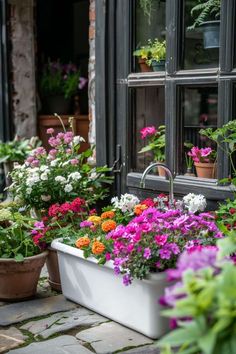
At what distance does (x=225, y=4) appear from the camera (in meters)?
3.00

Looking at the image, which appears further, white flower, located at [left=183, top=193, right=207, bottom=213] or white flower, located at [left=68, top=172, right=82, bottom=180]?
white flower, located at [left=68, top=172, right=82, bottom=180]

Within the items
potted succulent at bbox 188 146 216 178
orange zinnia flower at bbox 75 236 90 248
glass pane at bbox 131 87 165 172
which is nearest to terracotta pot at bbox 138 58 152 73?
glass pane at bbox 131 87 165 172

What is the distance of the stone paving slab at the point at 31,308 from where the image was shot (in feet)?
9.59

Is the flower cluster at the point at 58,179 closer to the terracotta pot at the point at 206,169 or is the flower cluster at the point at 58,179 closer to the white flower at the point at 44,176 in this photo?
the white flower at the point at 44,176

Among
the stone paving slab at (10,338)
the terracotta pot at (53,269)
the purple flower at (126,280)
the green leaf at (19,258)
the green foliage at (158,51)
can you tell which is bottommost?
the stone paving slab at (10,338)

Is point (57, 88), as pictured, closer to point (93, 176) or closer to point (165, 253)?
point (93, 176)

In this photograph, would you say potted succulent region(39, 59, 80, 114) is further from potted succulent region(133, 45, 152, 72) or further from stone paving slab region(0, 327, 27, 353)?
stone paving slab region(0, 327, 27, 353)

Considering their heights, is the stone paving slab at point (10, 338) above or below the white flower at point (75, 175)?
below

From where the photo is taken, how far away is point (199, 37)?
332 cm

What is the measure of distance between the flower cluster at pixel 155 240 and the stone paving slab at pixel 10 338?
0.58 m

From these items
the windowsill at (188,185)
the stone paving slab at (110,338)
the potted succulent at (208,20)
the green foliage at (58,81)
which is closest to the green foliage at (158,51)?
the potted succulent at (208,20)

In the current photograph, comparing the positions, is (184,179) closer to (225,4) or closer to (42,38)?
(225,4)

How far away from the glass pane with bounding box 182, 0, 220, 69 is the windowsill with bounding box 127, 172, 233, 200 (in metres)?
0.67

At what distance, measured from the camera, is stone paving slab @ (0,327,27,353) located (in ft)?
8.43
